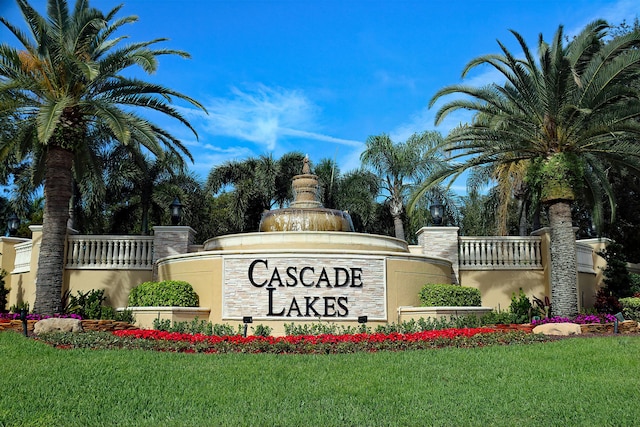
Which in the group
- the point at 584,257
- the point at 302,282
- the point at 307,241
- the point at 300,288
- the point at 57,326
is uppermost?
the point at 307,241

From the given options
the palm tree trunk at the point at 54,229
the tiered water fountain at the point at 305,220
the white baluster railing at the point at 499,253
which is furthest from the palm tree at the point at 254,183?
the palm tree trunk at the point at 54,229

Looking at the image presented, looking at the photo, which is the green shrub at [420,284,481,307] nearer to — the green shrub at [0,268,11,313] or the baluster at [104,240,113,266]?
the baluster at [104,240,113,266]

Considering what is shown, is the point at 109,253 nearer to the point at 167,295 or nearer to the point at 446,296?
the point at 167,295

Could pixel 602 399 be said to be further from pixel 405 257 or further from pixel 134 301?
pixel 134 301

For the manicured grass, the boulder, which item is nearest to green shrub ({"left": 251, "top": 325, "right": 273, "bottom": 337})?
the manicured grass

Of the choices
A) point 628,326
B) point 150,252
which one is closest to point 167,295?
point 150,252

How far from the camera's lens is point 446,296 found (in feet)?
52.2

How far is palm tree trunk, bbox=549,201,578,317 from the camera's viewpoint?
622 inches

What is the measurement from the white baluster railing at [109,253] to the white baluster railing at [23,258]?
1532 mm

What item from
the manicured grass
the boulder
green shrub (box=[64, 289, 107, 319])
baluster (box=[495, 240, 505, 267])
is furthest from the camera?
baluster (box=[495, 240, 505, 267])

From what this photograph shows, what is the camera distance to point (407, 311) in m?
15.5

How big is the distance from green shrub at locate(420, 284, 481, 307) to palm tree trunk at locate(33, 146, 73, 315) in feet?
31.6

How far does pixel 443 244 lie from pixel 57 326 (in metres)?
11.8

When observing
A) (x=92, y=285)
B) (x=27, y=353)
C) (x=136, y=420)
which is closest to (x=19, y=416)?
(x=136, y=420)
